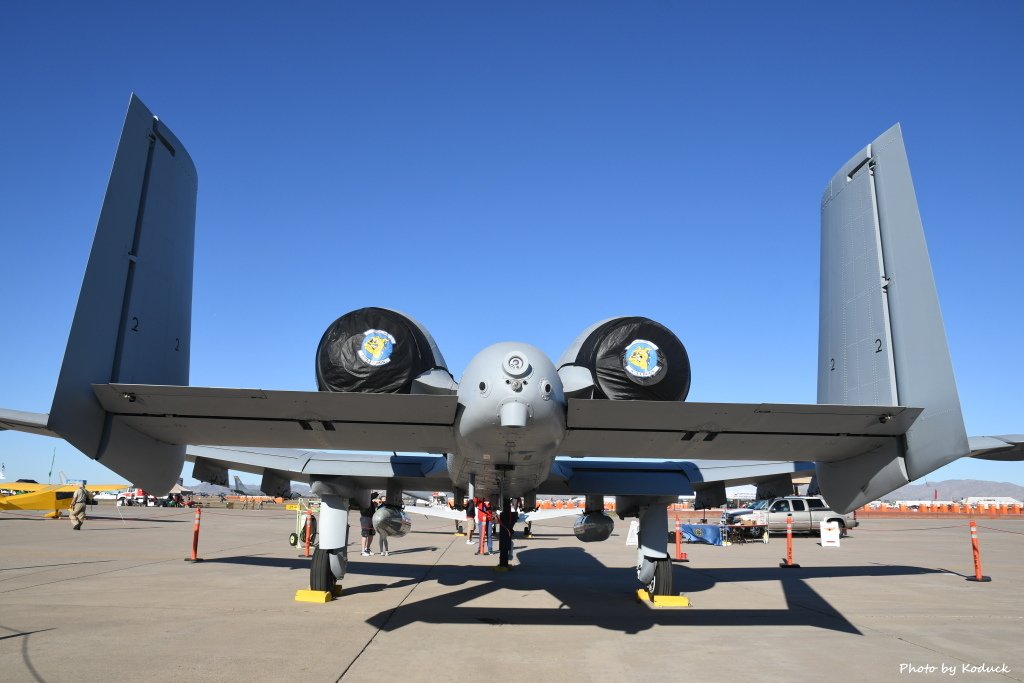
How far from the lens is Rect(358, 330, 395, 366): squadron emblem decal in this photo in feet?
20.8

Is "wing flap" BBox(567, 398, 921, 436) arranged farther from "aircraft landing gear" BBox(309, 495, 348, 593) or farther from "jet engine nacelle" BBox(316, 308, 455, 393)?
"aircraft landing gear" BBox(309, 495, 348, 593)

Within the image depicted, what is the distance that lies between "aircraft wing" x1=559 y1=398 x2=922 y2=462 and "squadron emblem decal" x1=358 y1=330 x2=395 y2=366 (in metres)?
1.98

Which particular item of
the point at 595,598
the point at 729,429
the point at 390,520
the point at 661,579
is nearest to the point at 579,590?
the point at 595,598

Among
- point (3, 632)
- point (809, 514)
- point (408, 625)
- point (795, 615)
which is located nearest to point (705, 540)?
point (809, 514)

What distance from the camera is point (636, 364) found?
6.51 m

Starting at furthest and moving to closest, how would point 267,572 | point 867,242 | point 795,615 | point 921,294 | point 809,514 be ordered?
1. point 809,514
2. point 267,572
3. point 795,615
4. point 867,242
5. point 921,294

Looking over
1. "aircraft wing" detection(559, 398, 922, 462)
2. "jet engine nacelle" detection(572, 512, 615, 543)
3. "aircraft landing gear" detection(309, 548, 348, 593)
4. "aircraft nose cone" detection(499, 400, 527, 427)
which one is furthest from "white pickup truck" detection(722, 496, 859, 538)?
"aircraft nose cone" detection(499, 400, 527, 427)

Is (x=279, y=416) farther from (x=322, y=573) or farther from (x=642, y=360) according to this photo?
(x=322, y=573)

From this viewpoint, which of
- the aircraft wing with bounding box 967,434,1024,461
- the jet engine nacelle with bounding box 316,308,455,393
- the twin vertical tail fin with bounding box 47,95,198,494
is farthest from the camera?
the jet engine nacelle with bounding box 316,308,455,393

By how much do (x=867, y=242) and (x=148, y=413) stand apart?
748 cm

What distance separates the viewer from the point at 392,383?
638cm

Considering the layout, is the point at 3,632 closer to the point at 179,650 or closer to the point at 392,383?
the point at 179,650

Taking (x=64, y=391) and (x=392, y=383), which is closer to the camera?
(x=64, y=391)

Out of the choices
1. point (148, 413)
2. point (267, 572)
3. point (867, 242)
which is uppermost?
point (867, 242)
